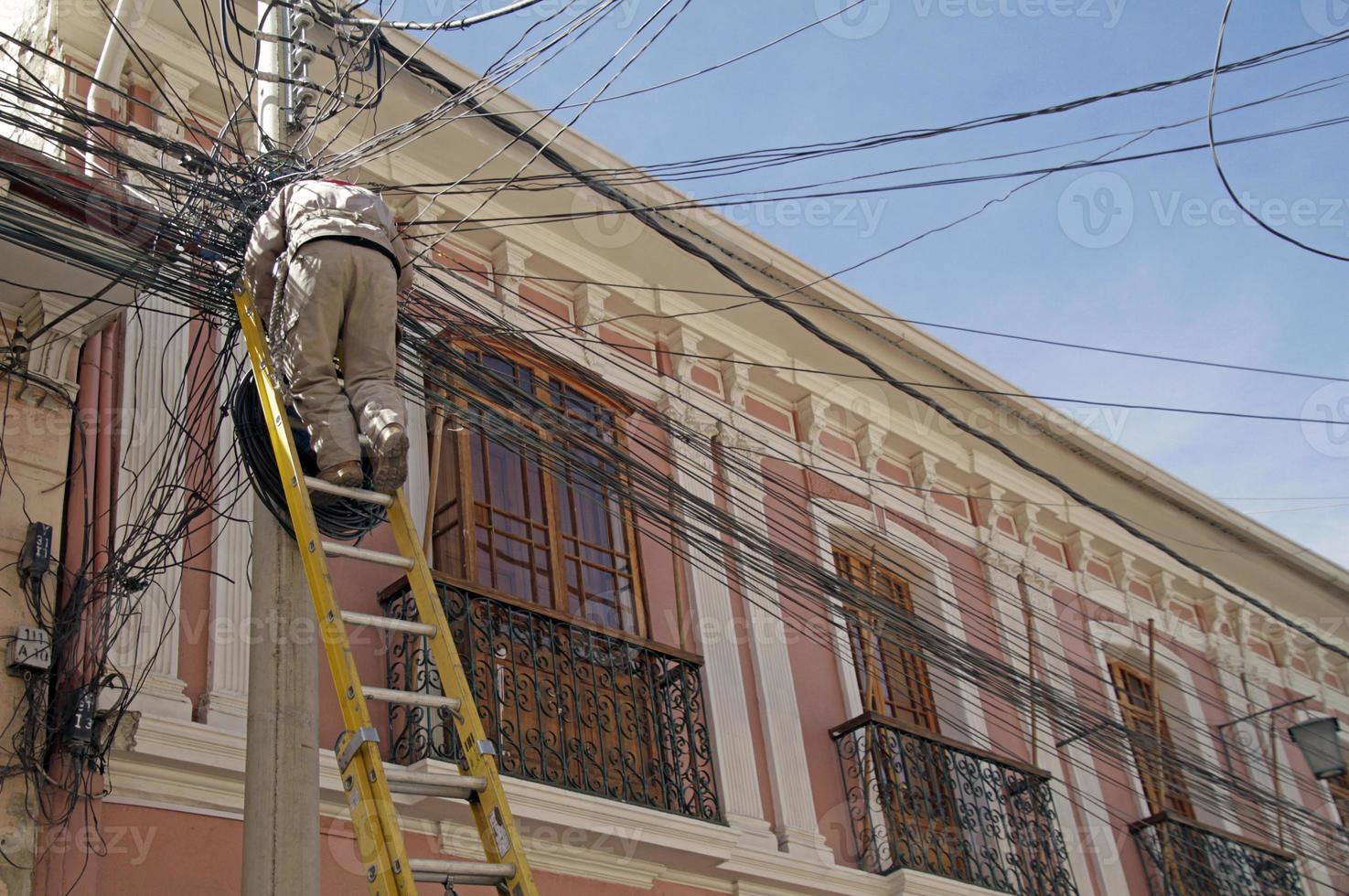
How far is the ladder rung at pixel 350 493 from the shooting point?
4.30 m

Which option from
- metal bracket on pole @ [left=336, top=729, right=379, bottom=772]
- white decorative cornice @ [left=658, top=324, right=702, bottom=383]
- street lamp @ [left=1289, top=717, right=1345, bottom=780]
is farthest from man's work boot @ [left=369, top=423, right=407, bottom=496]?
street lamp @ [left=1289, top=717, right=1345, bottom=780]

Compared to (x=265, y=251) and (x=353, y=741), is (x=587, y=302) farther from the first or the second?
(x=353, y=741)

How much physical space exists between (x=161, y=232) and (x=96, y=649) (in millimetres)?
1554

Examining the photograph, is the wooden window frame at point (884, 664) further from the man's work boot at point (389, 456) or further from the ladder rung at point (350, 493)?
the man's work boot at point (389, 456)

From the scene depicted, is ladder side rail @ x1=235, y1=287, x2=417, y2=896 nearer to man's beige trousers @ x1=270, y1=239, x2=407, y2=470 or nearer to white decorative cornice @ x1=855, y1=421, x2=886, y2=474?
man's beige trousers @ x1=270, y1=239, x2=407, y2=470

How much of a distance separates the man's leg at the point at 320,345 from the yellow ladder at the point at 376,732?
0.25ft

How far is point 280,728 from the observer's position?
3.90 metres

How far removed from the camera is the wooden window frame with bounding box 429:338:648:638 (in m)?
7.58

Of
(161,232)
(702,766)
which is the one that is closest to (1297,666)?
(702,766)

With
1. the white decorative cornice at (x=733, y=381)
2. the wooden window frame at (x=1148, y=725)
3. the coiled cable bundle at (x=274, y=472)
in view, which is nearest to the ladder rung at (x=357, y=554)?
the coiled cable bundle at (x=274, y=472)

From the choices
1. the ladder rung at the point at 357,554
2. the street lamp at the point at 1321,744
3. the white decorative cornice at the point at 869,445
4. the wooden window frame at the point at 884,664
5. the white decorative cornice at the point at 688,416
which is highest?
the white decorative cornice at the point at 869,445

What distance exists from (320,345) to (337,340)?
115 millimetres

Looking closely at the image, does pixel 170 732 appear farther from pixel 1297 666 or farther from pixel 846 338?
pixel 1297 666

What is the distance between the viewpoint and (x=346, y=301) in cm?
462
